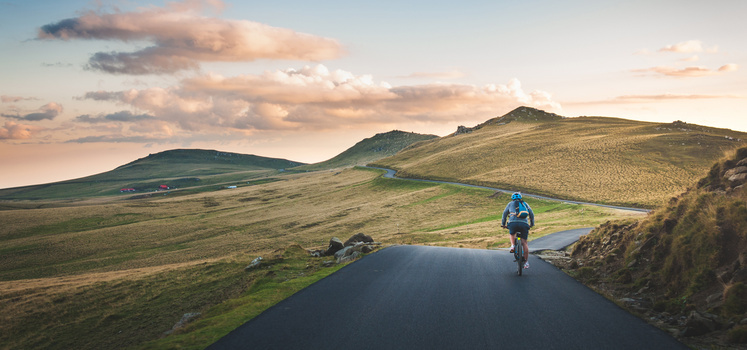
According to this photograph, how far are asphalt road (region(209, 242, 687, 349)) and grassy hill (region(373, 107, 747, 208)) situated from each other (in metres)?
46.9

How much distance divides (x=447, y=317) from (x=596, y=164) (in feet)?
296

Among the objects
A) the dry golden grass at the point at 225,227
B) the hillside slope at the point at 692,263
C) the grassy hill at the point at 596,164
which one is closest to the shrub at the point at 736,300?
the hillside slope at the point at 692,263

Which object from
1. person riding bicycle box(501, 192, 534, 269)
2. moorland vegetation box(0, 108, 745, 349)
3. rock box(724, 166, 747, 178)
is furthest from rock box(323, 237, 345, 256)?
rock box(724, 166, 747, 178)

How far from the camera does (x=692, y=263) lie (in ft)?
35.9

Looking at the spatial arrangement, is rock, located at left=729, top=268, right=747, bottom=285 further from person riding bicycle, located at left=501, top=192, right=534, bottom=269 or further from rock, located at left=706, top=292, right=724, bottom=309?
person riding bicycle, located at left=501, top=192, right=534, bottom=269

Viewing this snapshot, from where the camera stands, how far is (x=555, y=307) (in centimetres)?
1033

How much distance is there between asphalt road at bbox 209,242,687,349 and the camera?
7914mm

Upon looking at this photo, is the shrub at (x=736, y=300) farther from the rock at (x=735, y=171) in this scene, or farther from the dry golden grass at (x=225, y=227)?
the dry golden grass at (x=225, y=227)

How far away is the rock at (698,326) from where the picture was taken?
8367mm

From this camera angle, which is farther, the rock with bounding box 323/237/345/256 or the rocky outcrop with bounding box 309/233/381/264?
the rock with bounding box 323/237/345/256

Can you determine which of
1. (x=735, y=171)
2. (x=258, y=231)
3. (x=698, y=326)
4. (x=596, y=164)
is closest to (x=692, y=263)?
(x=698, y=326)

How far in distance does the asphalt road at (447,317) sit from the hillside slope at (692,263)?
1.04 m

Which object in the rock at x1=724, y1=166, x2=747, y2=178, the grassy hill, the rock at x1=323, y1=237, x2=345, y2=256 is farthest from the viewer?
the grassy hill

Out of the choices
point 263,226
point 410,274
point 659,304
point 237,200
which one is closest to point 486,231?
point 410,274
